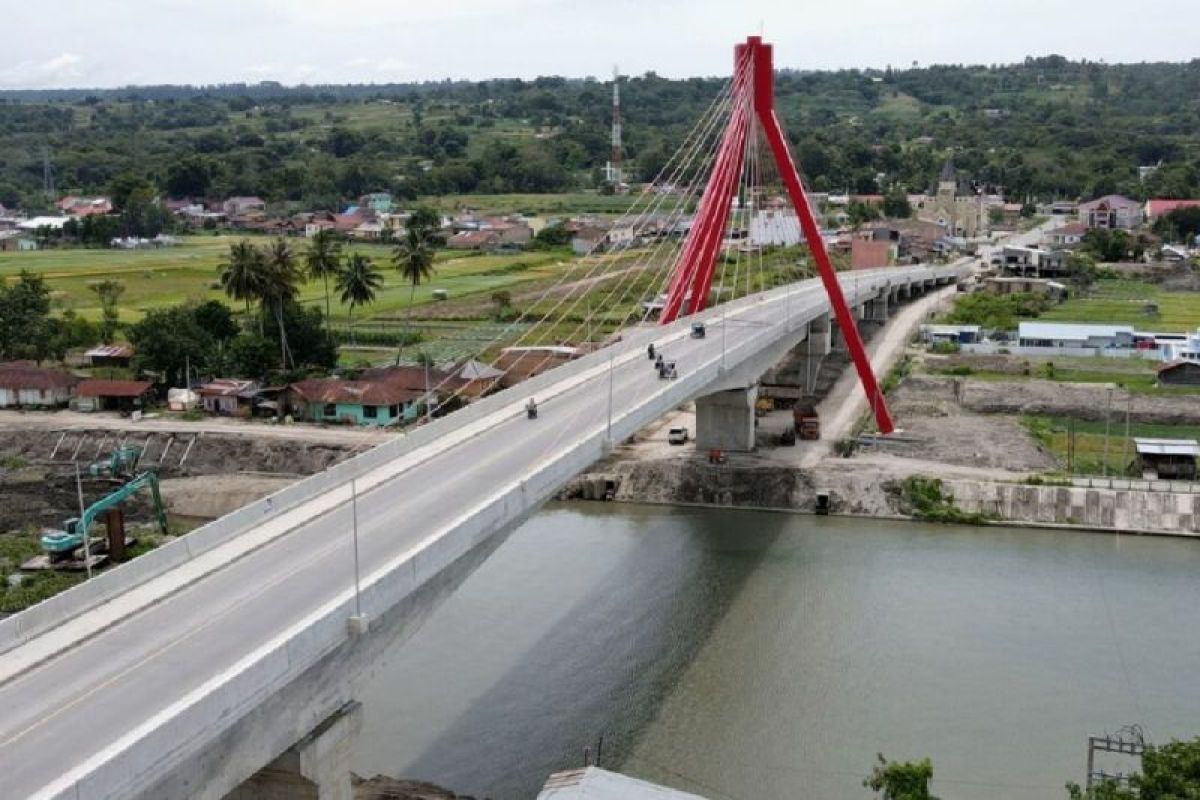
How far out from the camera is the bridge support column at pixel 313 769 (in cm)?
1123

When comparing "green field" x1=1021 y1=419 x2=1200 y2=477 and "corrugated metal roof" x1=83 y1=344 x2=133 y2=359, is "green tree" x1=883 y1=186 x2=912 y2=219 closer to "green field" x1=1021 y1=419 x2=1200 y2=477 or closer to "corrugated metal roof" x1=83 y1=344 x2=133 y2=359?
"green field" x1=1021 y1=419 x2=1200 y2=477

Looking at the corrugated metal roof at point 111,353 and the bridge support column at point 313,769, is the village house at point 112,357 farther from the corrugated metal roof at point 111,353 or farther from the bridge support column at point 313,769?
the bridge support column at point 313,769

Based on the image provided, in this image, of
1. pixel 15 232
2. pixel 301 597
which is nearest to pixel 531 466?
pixel 301 597

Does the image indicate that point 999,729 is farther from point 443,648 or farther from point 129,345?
point 129,345

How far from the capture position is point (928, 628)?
1919cm

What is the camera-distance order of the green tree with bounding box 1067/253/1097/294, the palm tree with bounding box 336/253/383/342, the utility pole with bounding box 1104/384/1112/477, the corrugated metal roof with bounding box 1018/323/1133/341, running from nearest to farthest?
the utility pole with bounding box 1104/384/1112/477
the palm tree with bounding box 336/253/383/342
the corrugated metal roof with bounding box 1018/323/1133/341
the green tree with bounding box 1067/253/1097/294

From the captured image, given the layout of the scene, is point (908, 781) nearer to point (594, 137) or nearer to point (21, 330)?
point (21, 330)

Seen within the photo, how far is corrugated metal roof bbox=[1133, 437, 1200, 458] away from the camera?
1007 inches

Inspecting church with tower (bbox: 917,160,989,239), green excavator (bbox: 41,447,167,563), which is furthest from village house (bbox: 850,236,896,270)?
green excavator (bbox: 41,447,167,563)

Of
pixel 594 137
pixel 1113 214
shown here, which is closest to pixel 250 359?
pixel 1113 214

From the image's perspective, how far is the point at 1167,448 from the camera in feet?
84.7

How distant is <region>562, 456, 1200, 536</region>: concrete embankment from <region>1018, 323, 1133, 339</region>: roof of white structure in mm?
13830

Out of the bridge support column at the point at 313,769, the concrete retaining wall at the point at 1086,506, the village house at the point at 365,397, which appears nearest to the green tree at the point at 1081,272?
the concrete retaining wall at the point at 1086,506

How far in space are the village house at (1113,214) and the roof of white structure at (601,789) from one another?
6124 cm
